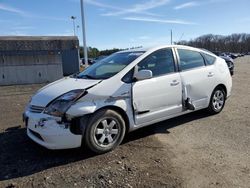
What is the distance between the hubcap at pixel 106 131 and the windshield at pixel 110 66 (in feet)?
2.61

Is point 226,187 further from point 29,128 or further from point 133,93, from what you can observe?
point 29,128

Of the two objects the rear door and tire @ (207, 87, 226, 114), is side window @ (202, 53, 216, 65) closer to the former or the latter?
the rear door

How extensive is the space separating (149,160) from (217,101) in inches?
121

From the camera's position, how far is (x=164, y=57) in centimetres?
542

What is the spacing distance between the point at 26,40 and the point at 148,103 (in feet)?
54.6

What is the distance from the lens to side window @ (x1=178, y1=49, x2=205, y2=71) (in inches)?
223

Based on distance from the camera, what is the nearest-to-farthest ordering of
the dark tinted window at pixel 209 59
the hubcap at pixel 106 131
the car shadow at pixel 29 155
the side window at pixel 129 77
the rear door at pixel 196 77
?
the car shadow at pixel 29 155 → the hubcap at pixel 106 131 → the side window at pixel 129 77 → the rear door at pixel 196 77 → the dark tinted window at pixel 209 59

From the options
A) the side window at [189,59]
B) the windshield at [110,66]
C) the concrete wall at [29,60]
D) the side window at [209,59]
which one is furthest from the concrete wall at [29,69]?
the side window at [189,59]

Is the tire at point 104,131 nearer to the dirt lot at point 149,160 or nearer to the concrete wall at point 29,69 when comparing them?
the dirt lot at point 149,160

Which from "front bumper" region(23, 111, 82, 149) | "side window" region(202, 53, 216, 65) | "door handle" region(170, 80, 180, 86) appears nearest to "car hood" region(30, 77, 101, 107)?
"front bumper" region(23, 111, 82, 149)

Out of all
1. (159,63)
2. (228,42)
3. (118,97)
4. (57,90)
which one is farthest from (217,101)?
(228,42)

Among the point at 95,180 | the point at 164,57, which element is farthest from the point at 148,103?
the point at 95,180

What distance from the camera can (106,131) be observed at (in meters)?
4.45

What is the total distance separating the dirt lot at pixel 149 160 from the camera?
3.55 meters
